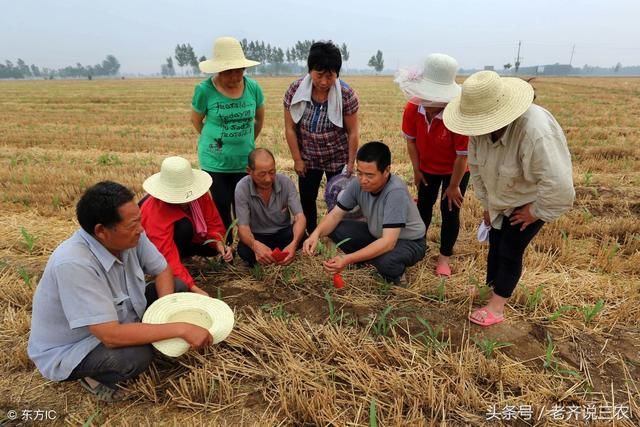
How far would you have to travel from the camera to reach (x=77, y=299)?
75.8 inches

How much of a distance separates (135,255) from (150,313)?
0.33m

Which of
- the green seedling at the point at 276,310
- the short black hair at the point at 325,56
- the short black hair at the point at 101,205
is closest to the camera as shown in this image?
the short black hair at the point at 101,205

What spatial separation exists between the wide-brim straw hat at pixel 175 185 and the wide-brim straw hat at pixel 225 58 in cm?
79

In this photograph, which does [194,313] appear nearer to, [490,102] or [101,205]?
[101,205]

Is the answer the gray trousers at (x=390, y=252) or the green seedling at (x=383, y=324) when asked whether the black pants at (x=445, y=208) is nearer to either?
the gray trousers at (x=390, y=252)

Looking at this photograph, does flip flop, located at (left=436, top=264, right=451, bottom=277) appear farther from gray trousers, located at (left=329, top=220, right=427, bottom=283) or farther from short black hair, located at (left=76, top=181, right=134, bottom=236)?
short black hair, located at (left=76, top=181, right=134, bottom=236)

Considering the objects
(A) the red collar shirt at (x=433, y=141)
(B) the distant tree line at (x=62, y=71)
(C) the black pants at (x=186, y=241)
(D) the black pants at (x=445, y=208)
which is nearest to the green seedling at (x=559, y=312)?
(D) the black pants at (x=445, y=208)

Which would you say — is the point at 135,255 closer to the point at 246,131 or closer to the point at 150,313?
the point at 150,313

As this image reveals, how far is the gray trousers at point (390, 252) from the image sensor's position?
312 cm

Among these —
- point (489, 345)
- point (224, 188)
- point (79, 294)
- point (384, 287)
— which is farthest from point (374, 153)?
point (79, 294)

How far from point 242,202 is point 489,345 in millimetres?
2060

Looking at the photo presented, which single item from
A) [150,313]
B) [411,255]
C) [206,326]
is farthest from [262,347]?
[411,255]

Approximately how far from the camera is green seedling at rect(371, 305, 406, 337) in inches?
101

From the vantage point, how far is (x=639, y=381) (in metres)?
2.26
